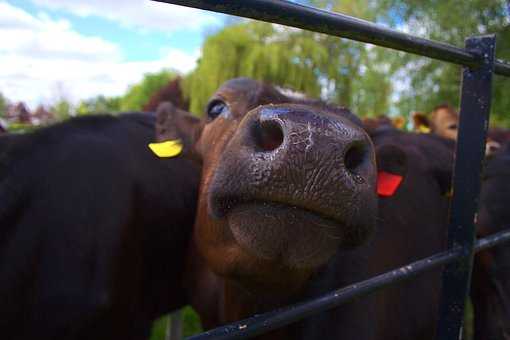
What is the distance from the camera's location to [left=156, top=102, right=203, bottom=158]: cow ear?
240 centimetres

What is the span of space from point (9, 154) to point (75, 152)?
338mm

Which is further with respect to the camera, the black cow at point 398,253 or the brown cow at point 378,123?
the brown cow at point 378,123

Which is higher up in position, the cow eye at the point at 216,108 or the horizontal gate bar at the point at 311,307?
the cow eye at the point at 216,108

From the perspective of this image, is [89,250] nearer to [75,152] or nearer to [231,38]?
[75,152]

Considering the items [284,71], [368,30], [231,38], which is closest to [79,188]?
[368,30]

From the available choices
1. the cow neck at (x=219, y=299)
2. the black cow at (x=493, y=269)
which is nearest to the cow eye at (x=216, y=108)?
the cow neck at (x=219, y=299)

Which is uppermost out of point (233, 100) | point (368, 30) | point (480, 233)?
point (368, 30)

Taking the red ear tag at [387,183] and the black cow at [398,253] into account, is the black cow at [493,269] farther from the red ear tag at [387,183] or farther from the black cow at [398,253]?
the red ear tag at [387,183]

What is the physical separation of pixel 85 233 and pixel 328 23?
1.90 meters

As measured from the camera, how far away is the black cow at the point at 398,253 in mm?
1823

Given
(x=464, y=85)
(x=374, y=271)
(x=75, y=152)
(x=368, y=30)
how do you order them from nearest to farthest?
(x=368, y=30), (x=464, y=85), (x=374, y=271), (x=75, y=152)

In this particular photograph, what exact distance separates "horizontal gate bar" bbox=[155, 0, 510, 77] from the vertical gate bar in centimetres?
10

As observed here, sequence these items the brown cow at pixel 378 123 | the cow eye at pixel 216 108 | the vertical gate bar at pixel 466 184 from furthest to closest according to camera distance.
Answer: the brown cow at pixel 378 123 < the cow eye at pixel 216 108 < the vertical gate bar at pixel 466 184

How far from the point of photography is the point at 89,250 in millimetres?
2361
